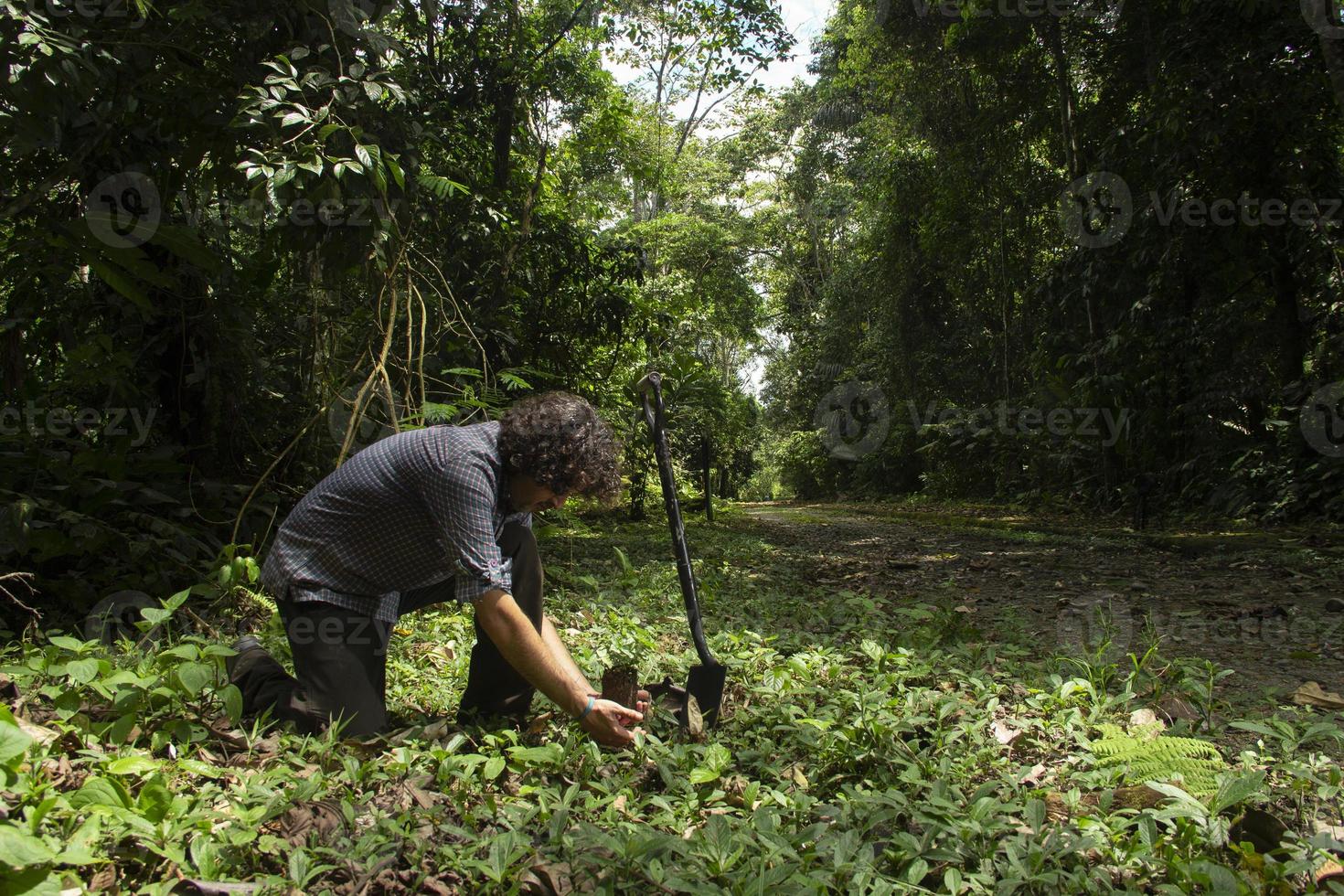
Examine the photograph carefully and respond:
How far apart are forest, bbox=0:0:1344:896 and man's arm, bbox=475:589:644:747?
128 mm

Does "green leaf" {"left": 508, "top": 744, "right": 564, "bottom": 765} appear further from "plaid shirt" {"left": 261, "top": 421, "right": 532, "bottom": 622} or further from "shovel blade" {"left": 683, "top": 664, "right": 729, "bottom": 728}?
"shovel blade" {"left": 683, "top": 664, "right": 729, "bottom": 728}

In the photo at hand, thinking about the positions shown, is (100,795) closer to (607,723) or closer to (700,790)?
(607,723)

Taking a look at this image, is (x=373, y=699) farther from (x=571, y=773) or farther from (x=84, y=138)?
(x=84, y=138)

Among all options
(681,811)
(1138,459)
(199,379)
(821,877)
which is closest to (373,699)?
(681,811)

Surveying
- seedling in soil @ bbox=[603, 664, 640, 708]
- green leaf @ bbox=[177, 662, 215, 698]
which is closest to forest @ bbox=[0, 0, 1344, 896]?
green leaf @ bbox=[177, 662, 215, 698]

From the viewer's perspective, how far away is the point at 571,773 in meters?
2.43

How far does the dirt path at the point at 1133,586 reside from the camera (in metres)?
3.67

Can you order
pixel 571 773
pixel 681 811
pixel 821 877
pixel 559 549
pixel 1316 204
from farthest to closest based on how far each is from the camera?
pixel 1316 204 → pixel 559 549 → pixel 571 773 → pixel 681 811 → pixel 821 877

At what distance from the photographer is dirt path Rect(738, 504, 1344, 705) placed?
3672mm

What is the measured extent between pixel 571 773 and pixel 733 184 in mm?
24903

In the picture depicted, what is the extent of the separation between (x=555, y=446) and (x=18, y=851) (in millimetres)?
1445

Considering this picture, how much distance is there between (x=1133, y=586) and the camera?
207 inches

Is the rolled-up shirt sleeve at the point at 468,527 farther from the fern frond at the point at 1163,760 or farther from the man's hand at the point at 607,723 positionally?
the fern frond at the point at 1163,760

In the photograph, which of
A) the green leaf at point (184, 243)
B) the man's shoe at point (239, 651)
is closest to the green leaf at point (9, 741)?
the man's shoe at point (239, 651)
